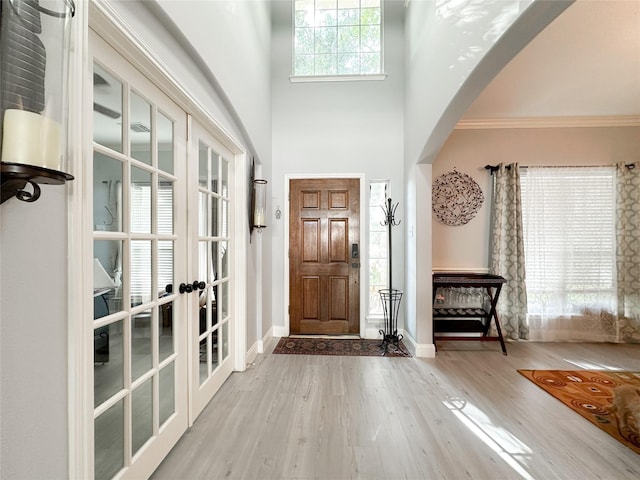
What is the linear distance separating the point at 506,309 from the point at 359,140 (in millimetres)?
2918

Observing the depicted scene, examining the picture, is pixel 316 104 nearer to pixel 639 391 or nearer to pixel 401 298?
pixel 401 298

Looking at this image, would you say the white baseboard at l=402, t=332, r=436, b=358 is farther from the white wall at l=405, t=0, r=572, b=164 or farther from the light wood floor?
the white wall at l=405, t=0, r=572, b=164

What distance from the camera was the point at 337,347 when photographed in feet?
11.4

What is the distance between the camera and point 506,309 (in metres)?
3.70

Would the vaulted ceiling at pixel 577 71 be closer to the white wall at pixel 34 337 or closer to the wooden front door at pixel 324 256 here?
the wooden front door at pixel 324 256

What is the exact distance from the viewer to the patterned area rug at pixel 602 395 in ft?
6.02

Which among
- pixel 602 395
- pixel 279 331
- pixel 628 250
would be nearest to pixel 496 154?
pixel 628 250

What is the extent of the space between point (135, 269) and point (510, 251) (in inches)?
158

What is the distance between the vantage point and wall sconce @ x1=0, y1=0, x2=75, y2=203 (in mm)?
684

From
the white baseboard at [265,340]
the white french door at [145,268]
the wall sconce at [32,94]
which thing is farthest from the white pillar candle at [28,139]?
the white baseboard at [265,340]

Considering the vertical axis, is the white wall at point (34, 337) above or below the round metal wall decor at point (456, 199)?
below

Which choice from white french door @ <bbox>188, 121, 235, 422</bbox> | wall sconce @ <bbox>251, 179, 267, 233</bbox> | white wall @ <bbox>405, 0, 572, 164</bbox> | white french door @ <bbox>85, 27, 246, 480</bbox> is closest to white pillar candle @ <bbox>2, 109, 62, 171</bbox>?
white french door @ <bbox>85, 27, 246, 480</bbox>

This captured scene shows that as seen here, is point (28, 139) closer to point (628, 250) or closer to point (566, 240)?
point (566, 240)

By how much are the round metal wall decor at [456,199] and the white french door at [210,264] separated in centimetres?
265
